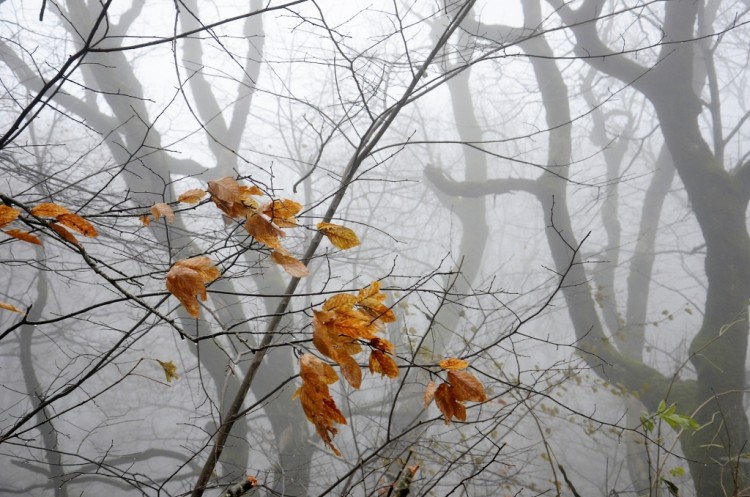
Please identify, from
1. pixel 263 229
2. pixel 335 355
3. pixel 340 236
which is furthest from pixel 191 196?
pixel 335 355

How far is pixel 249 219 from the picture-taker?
1.27 meters

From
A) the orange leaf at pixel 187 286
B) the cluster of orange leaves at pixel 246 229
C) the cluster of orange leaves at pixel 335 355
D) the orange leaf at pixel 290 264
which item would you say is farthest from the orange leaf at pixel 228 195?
the cluster of orange leaves at pixel 335 355

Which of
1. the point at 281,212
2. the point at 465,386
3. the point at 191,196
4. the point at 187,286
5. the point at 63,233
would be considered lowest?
the point at 465,386

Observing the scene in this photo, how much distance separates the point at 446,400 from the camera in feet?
4.49

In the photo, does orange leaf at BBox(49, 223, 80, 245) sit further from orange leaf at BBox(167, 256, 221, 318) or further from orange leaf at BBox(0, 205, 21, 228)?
orange leaf at BBox(167, 256, 221, 318)

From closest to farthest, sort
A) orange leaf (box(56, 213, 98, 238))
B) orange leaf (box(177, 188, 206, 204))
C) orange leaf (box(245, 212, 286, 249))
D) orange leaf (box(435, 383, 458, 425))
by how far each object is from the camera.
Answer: orange leaf (box(56, 213, 98, 238)) → orange leaf (box(245, 212, 286, 249)) → orange leaf (box(435, 383, 458, 425)) → orange leaf (box(177, 188, 206, 204))

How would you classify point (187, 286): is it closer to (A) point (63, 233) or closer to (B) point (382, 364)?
(A) point (63, 233)

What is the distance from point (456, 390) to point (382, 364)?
0.86ft

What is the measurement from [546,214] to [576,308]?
4.03ft

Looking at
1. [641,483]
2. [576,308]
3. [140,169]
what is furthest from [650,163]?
[140,169]

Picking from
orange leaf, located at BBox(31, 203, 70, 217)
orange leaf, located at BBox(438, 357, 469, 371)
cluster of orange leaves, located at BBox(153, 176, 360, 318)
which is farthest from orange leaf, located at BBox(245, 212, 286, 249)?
orange leaf, located at BBox(438, 357, 469, 371)

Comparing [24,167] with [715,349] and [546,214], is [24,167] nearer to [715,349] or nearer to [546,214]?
[546,214]

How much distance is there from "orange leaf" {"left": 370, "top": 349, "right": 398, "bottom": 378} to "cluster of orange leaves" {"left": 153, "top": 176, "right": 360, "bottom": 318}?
28 cm

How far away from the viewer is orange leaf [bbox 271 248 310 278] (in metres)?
1.17
